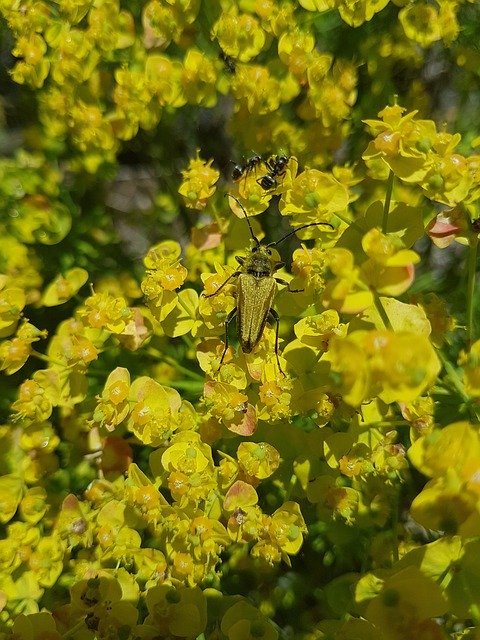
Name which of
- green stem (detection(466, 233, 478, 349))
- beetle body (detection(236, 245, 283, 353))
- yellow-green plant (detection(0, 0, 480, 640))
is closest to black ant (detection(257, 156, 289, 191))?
yellow-green plant (detection(0, 0, 480, 640))

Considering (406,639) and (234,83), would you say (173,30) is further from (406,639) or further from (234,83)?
(406,639)

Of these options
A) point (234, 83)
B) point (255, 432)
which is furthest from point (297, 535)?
point (234, 83)

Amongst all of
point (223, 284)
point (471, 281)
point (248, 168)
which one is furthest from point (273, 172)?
point (471, 281)

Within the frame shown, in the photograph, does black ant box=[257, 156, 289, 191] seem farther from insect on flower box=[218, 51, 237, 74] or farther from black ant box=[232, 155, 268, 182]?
insect on flower box=[218, 51, 237, 74]

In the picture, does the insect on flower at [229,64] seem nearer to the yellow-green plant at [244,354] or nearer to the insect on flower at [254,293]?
the yellow-green plant at [244,354]

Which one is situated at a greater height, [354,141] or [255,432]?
[354,141]

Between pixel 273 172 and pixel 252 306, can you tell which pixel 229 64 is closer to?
pixel 273 172
